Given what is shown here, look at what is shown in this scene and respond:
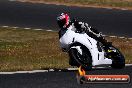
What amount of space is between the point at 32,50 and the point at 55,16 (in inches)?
400

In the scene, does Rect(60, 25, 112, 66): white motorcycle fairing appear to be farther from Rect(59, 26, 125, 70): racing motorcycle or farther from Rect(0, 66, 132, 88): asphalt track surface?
Rect(0, 66, 132, 88): asphalt track surface

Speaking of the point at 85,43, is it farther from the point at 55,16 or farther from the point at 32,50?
the point at 55,16

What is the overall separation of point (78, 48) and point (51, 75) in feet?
3.63

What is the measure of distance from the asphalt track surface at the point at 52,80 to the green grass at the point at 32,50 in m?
1.27

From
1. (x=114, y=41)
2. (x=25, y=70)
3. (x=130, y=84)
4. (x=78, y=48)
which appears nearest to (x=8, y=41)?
(x=114, y=41)

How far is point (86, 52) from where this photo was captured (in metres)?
15.2

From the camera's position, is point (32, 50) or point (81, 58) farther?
point (32, 50)

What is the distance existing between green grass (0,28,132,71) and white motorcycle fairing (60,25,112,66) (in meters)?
1.86

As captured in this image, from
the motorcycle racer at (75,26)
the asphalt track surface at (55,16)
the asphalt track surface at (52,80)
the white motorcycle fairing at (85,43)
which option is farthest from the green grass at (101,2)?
the white motorcycle fairing at (85,43)

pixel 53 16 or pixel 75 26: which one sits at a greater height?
pixel 75 26

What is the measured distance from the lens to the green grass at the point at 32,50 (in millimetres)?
17453

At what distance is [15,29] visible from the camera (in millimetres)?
27891

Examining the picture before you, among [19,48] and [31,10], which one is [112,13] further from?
[19,48]

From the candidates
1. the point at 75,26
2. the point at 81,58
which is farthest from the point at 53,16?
the point at 81,58
